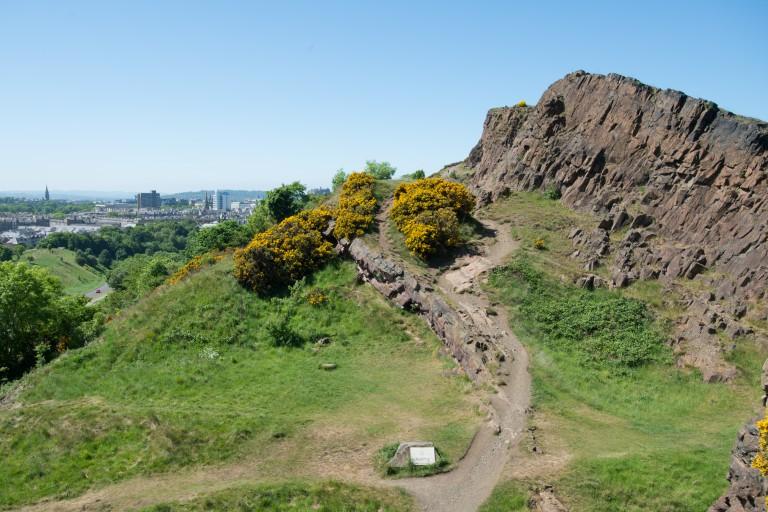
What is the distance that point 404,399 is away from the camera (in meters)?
25.6

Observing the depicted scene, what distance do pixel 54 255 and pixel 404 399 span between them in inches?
6742

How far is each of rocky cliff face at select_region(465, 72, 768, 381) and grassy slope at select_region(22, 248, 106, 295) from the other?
420 feet

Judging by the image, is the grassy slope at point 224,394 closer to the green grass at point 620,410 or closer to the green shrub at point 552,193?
the green grass at point 620,410

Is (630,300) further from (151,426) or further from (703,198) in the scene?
(151,426)

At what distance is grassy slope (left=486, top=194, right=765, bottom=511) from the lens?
1770 centimetres

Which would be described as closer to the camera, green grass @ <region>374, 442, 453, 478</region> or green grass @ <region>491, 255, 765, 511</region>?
green grass @ <region>491, 255, 765, 511</region>

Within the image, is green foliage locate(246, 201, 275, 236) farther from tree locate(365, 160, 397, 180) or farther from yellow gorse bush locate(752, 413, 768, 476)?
yellow gorse bush locate(752, 413, 768, 476)

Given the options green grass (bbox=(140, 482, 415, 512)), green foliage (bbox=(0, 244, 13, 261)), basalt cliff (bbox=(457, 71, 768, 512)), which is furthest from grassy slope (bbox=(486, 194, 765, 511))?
green foliage (bbox=(0, 244, 13, 261))

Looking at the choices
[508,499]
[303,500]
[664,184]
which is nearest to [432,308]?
[508,499]

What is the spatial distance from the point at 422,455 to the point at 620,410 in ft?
33.5

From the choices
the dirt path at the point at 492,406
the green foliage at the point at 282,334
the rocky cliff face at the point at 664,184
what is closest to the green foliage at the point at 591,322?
the rocky cliff face at the point at 664,184

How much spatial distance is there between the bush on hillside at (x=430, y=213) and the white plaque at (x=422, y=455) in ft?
64.2

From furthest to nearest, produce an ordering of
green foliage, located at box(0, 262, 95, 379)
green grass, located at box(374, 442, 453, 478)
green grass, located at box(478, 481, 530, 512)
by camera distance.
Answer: green foliage, located at box(0, 262, 95, 379) → green grass, located at box(374, 442, 453, 478) → green grass, located at box(478, 481, 530, 512)

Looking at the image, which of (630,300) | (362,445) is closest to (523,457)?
(362,445)
